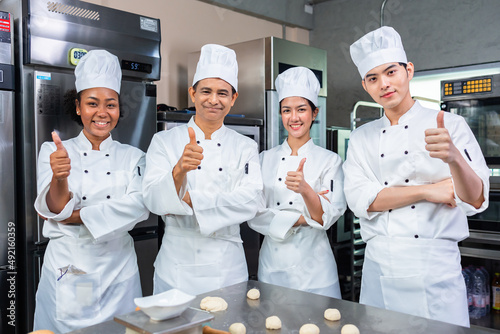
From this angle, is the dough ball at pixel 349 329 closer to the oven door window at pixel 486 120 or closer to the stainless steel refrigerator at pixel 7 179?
the stainless steel refrigerator at pixel 7 179

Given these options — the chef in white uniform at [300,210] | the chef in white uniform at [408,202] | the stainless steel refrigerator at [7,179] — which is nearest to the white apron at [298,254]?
the chef in white uniform at [300,210]

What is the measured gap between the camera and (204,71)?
2.14 metres

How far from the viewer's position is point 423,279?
75.4 inches

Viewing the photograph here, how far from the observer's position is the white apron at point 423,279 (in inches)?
75.0

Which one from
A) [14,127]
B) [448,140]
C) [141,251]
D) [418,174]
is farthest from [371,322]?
[14,127]

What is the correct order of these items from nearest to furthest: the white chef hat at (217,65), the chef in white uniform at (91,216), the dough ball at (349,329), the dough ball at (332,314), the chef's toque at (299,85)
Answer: the dough ball at (349,329) < the dough ball at (332,314) < the chef in white uniform at (91,216) < the white chef hat at (217,65) < the chef's toque at (299,85)

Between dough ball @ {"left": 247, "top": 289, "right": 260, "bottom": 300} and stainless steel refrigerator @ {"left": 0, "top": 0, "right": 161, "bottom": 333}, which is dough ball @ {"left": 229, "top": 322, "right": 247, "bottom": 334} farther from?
stainless steel refrigerator @ {"left": 0, "top": 0, "right": 161, "bottom": 333}

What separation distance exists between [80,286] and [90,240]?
201 mm

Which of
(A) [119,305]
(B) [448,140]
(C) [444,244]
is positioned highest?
(B) [448,140]

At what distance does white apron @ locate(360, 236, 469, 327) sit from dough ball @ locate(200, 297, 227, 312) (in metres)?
0.79

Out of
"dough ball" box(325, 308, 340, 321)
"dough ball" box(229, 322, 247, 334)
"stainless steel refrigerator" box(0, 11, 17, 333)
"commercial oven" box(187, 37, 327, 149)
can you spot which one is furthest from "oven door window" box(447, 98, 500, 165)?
"stainless steel refrigerator" box(0, 11, 17, 333)

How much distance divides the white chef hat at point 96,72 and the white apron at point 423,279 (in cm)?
142

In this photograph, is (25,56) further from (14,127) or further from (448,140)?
(448,140)

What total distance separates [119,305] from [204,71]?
44.4 inches
